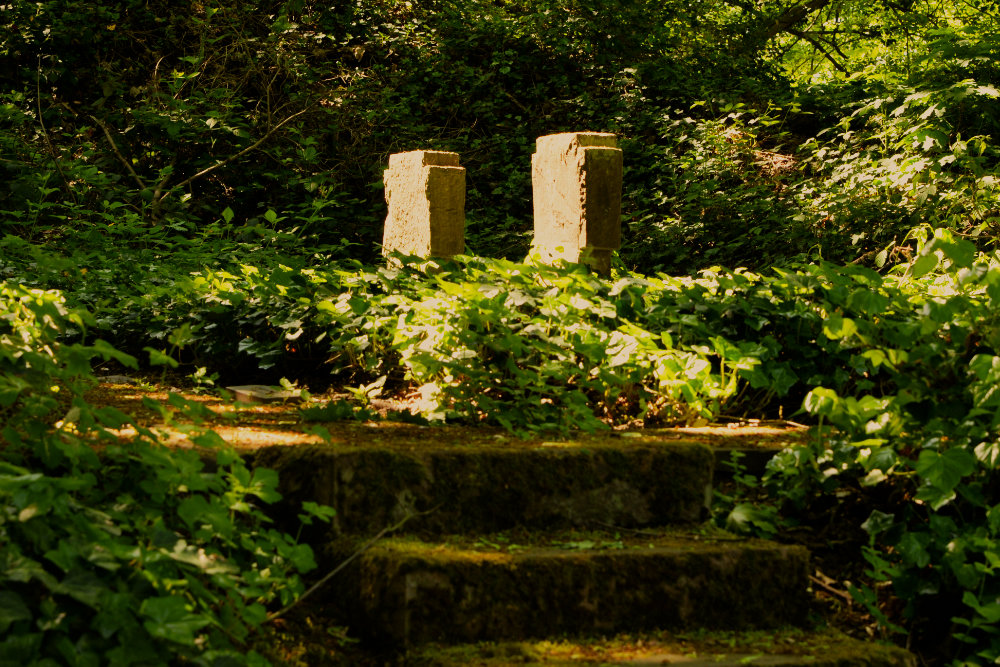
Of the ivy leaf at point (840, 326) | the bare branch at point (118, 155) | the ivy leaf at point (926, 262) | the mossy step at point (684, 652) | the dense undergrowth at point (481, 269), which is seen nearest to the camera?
the dense undergrowth at point (481, 269)

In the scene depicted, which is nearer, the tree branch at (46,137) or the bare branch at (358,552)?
the bare branch at (358,552)

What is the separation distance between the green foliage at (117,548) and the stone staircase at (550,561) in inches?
10.8

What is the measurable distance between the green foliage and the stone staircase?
0.28 m

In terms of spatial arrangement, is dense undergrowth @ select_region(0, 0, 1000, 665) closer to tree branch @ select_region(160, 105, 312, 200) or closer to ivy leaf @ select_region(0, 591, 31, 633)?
ivy leaf @ select_region(0, 591, 31, 633)

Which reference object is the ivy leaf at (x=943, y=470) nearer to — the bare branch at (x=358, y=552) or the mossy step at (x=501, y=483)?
the mossy step at (x=501, y=483)

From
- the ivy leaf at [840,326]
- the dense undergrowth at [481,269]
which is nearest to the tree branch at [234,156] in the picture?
the dense undergrowth at [481,269]

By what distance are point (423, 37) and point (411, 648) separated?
34.6 ft

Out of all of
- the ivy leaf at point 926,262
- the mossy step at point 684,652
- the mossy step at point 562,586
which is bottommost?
the mossy step at point 684,652

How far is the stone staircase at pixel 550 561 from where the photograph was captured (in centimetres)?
265

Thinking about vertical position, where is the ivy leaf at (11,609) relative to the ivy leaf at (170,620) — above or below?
above

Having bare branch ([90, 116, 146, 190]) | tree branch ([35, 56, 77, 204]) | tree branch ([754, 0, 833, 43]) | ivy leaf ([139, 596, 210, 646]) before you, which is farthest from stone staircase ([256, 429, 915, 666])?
tree branch ([754, 0, 833, 43])

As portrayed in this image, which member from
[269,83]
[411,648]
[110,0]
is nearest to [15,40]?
[110,0]

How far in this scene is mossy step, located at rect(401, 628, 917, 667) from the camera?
256cm

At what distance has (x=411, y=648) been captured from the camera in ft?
8.50
